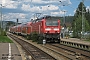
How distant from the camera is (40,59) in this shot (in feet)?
60.1

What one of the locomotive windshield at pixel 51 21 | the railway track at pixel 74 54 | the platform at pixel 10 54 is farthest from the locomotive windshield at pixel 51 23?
the platform at pixel 10 54

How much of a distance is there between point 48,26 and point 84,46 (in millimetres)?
7282

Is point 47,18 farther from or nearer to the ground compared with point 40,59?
farther from the ground

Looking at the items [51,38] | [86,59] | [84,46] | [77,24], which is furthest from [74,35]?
[86,59]

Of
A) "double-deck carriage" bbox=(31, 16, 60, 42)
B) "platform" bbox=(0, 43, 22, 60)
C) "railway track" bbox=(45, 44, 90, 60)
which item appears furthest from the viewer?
"double-deck carriage" bbox=(31, 16, 60, 42)

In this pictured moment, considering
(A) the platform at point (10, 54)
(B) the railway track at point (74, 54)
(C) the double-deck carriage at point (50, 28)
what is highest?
(C) the double-deck carriage at point (50, 28)

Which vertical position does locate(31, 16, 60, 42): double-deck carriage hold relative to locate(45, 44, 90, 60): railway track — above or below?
above

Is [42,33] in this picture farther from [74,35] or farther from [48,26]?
[74,35]

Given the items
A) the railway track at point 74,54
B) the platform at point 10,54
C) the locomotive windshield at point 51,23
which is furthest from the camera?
the locomotive windshield at point 51,23

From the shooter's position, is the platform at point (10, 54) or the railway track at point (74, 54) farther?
the railway track at point (74, 54)

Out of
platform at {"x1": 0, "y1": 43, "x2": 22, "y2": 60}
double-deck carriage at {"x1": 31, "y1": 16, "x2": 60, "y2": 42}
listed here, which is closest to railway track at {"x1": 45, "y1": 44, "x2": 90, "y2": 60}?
platform at {"x1": 0, "y1": 43, "x2": 22, "y2": 60}

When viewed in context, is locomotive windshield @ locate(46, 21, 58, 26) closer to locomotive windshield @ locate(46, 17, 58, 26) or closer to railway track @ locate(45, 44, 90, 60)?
locomotive windshield @ locate(46, 17, 58, 26)

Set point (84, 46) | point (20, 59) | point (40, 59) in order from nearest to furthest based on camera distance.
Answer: point (20, 59) < point (40, 59) < point (84, 46)

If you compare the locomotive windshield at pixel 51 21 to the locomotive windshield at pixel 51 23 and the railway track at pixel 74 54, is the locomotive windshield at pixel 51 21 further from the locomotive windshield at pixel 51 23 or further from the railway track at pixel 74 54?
the railway track at pixel 74 54
